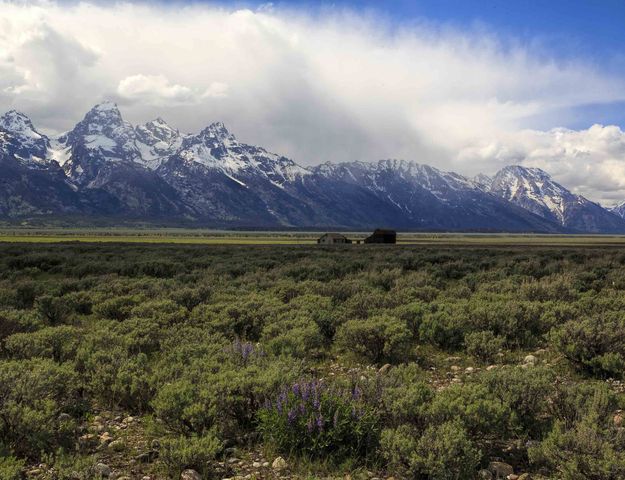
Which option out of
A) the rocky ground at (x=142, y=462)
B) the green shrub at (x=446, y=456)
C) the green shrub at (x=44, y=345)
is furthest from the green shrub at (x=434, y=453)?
the green shrub at (x=44, y=345)

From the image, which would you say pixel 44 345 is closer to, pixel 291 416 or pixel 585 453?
pixel 291 416

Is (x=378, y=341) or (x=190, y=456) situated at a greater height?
(x=378, y=341)

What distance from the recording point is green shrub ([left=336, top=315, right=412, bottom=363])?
36.6 feet

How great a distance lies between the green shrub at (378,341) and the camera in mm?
11156

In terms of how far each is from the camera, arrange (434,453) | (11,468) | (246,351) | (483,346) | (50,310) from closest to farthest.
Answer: (11,468)
(434,453)
(246,351)
(483,346)
(50,310)

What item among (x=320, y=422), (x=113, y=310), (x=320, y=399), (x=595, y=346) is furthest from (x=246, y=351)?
(x=113, y=310)

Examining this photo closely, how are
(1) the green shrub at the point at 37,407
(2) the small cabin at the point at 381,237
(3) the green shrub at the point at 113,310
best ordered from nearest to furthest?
1. (1) the green shrub at the point at 37,407
2. (3) the green shrub at the point at 113,310
3. (2) the small cabin at the point at 381,237

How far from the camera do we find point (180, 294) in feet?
56.6

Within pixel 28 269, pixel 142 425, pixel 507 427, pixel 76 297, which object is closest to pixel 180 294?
pixel 76 297

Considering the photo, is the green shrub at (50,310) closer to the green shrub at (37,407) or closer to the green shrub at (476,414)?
the green shrub at (37,407)

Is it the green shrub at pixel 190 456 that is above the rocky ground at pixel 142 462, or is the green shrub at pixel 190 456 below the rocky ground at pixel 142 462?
above

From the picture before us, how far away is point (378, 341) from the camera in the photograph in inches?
450

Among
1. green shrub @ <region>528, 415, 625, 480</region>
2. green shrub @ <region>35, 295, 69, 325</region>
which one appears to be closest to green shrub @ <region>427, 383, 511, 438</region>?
green shrub @ <region>528, 415, 625, 480</region>

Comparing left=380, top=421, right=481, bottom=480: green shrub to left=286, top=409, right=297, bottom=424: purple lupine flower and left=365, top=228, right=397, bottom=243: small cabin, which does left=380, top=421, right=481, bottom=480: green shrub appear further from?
left=365, top=228, right=397, bottom=243: small cabin
